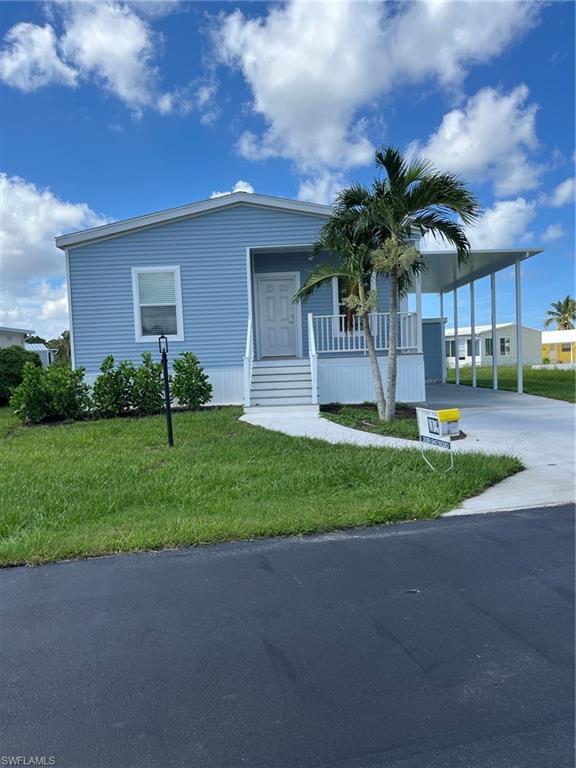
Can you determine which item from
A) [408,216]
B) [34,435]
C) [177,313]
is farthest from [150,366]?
[408,216]

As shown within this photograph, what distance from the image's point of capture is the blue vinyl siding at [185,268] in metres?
12.4

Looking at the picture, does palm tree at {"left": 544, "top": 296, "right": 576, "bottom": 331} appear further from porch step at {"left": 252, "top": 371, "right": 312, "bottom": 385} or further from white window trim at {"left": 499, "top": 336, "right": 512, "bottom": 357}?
porch step at {"left": 252, "top": 371, "right": 312, "bottom": 385}

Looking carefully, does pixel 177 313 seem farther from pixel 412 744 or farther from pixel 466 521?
pixel 412 744

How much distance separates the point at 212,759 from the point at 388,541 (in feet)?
7.90

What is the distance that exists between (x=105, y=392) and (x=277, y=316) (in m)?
4.97

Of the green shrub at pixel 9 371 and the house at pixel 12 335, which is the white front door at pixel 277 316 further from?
the house at pixel 12 335

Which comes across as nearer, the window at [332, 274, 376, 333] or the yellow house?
the window at [332, 274, 376, 333]

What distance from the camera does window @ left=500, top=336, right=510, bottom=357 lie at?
48.4m

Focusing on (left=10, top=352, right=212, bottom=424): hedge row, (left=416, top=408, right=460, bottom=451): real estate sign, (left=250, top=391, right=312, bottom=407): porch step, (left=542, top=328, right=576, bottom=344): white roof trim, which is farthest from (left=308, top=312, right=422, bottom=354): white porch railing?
(left=542, top=328, right=576, bottom=344): white roof trim

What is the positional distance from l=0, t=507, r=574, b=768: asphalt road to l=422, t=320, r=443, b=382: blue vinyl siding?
16.9 metres

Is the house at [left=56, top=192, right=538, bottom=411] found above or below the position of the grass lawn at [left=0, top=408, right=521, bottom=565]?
above

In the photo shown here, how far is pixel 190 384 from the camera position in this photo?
11242 mm

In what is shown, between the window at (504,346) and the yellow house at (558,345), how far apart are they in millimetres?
7236

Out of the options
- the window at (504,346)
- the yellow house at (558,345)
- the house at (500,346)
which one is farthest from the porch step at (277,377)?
the yellow house at (558,345)
